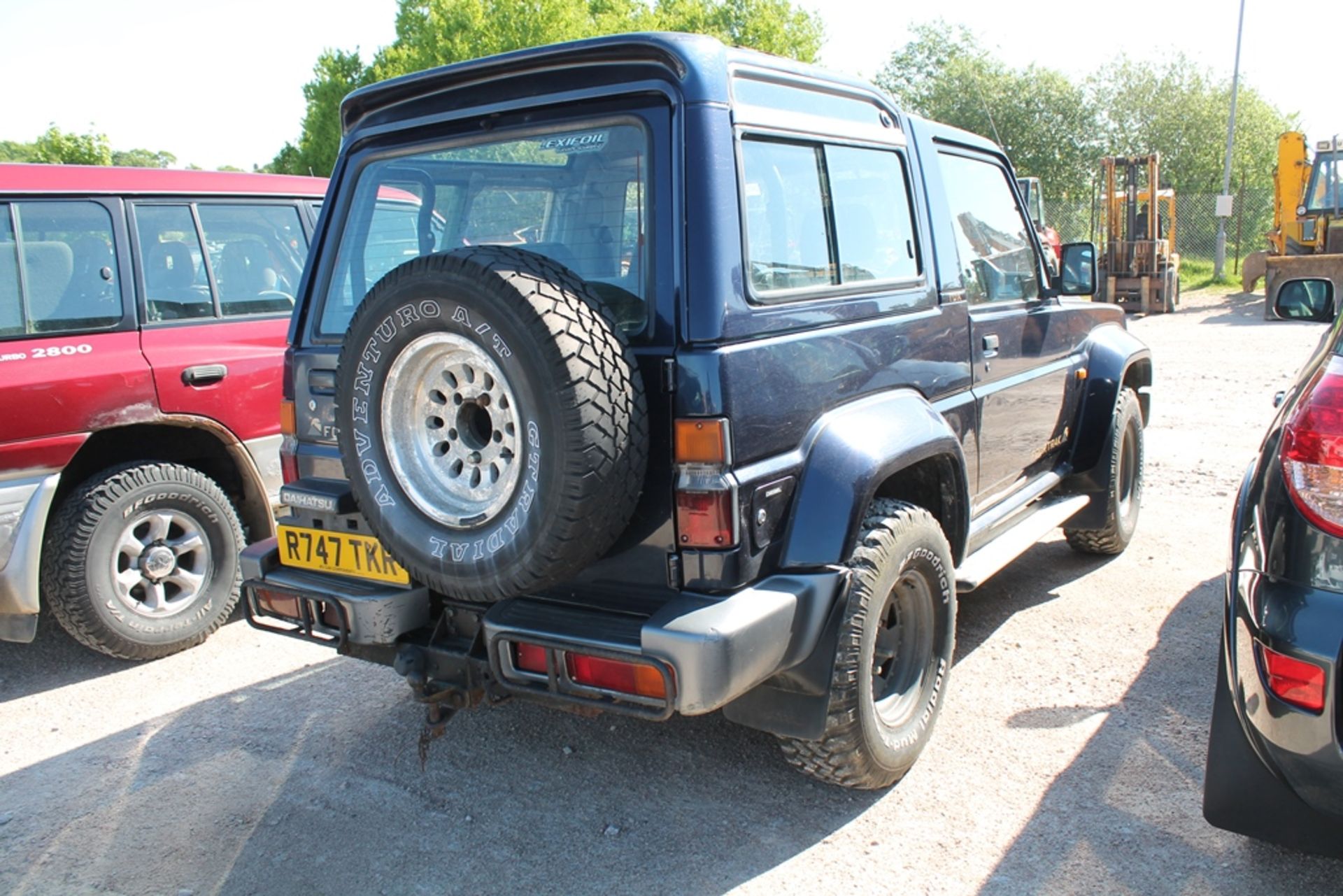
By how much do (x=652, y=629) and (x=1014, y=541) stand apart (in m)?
2.13

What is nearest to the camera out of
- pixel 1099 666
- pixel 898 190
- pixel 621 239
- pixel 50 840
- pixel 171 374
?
pixel 621 239

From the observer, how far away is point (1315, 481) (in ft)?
7.03

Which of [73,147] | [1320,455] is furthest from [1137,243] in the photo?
[73,147]

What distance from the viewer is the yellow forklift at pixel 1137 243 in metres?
18.8

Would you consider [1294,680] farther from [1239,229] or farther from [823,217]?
[1239,229]

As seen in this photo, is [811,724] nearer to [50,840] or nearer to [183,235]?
[50,840]

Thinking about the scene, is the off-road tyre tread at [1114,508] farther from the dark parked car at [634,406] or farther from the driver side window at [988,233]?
the dark parked car at [634,406]

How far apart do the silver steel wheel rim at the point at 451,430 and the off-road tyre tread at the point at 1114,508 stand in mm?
3436

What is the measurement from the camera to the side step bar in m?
3.61

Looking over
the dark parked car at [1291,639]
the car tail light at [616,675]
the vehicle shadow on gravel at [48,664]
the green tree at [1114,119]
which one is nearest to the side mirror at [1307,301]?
the dark parked car at [1291,639]

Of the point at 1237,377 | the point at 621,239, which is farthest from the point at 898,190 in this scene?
the point at 1237,377

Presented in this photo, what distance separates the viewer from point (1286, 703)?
2.13 meters

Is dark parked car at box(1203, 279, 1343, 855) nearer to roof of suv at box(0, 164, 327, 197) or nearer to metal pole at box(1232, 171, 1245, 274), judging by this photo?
roof of suv at box(0, 164, 327, 197)

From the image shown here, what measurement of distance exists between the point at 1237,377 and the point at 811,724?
974 cm
